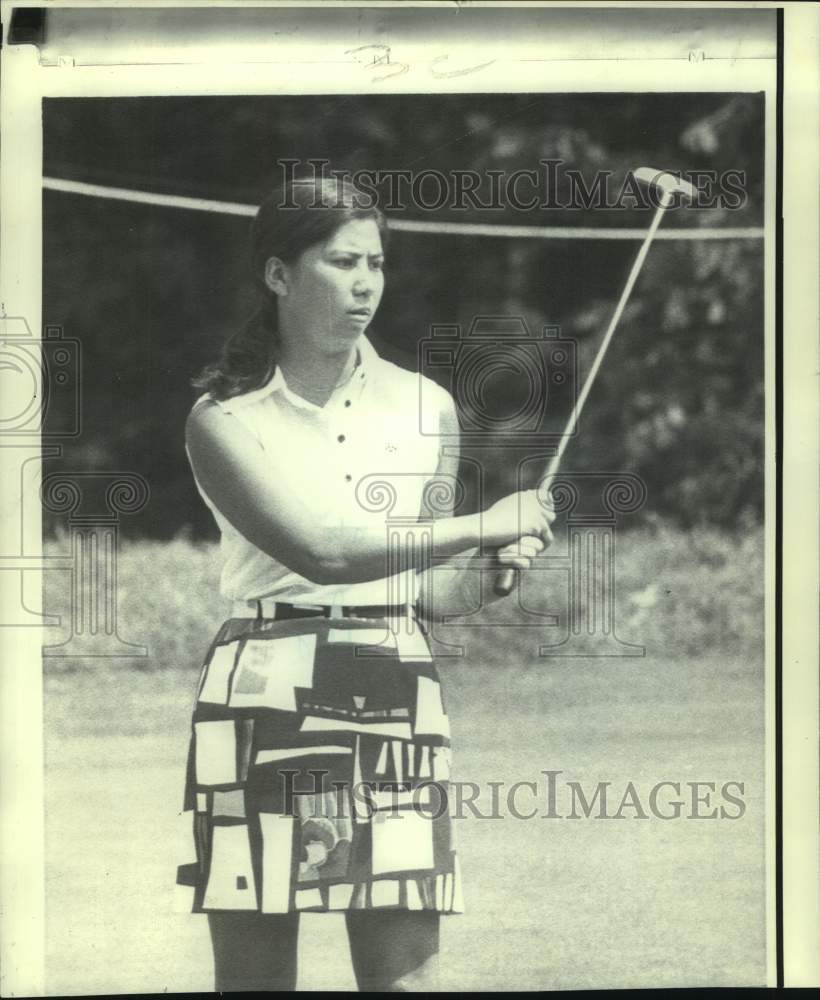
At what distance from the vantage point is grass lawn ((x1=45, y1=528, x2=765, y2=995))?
3.53 meters

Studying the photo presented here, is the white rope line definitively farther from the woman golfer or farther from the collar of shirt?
the collar of shirt

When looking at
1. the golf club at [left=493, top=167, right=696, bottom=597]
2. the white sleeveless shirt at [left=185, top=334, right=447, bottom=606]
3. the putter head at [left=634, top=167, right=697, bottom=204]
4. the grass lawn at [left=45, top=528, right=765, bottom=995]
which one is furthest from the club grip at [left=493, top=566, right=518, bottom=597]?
the putter head at [left=634, top=167, right=697, bottom=204]

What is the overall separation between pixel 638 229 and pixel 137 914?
8.28ft

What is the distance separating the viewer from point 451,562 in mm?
3533

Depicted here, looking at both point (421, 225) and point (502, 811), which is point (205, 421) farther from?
point (502, 811)

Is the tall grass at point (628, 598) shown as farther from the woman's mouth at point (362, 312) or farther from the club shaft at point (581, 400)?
the woman's mouth at point (362, 312)

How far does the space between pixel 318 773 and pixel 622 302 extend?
1661 millimetres

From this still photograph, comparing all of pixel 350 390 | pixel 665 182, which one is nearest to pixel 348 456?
pixel 350 390

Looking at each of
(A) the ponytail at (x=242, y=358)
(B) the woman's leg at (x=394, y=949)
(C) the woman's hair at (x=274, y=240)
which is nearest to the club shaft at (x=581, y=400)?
(C) the woman's hair at (x=274, y=240)

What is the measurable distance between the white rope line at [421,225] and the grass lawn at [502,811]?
91 cm

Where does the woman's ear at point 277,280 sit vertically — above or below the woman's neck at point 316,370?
above

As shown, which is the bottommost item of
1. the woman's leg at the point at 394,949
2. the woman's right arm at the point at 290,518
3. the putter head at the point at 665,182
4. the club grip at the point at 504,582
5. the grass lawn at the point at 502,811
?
the woman's leg at the point at 394,949

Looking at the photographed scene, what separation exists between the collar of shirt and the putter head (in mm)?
956

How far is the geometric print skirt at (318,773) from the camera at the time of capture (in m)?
3.50
